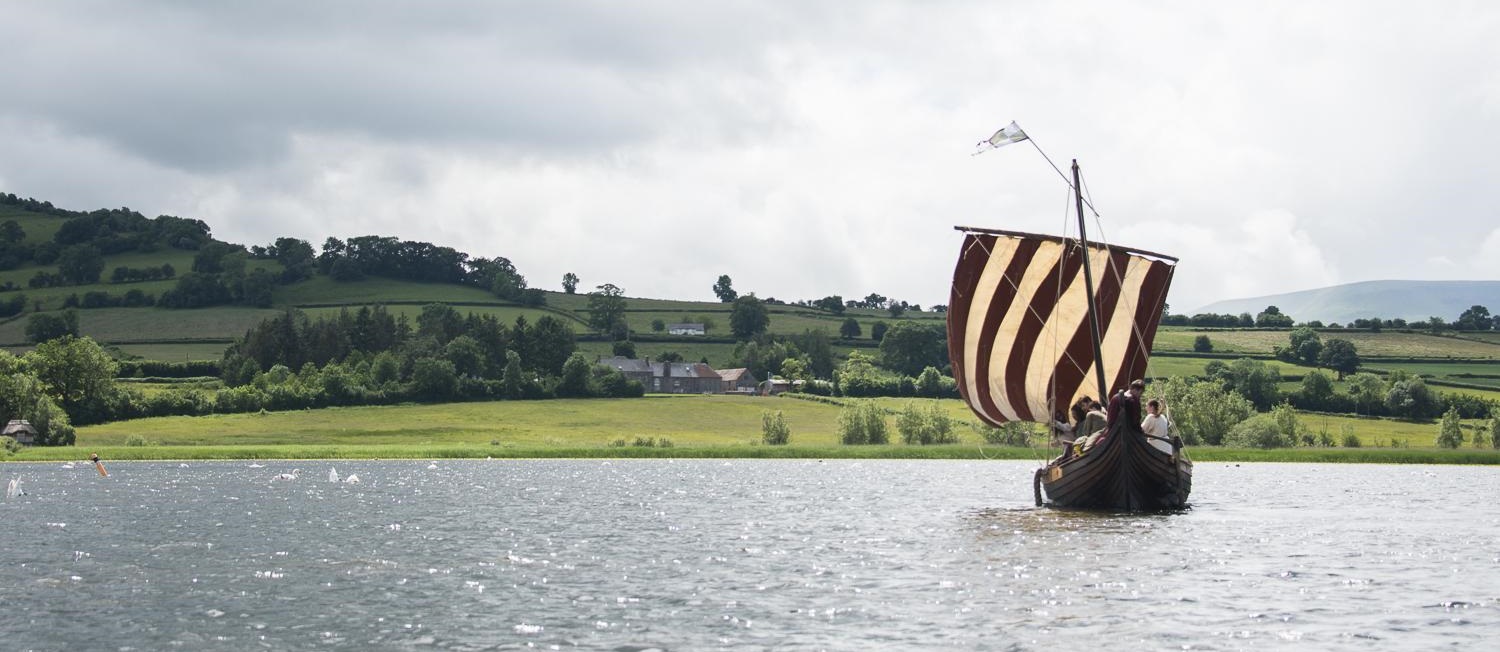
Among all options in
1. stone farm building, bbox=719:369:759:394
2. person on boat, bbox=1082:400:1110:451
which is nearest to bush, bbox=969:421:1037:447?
person on boat, bbox=1082:400:1110:451

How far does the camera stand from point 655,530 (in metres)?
38.8

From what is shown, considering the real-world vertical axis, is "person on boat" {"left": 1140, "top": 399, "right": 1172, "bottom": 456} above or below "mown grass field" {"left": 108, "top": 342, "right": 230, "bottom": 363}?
below

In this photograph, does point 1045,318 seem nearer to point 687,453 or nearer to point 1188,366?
point 687,453

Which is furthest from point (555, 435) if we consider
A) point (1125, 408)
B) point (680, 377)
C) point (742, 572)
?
point (742, 572)

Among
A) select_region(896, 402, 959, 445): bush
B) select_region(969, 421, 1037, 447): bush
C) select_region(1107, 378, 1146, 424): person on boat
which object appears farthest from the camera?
select_region(896, 402, 959, 445): bush

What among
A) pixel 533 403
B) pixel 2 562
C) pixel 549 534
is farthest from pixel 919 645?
pixel 533 403

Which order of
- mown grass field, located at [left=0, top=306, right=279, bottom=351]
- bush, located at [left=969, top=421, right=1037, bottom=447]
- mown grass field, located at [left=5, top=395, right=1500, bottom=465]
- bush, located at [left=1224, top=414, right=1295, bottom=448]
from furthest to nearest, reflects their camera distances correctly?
mown grass field, located at [left=0, top=306, right=279, bottom=351]
bush, located at [left=969, top=421, right=1037, bottom=447]
bush, located at [left=1224, top=414, right=1295, bottom=448]
mown grass field, located at [left=5, top=395, right=1500, bottom=465]

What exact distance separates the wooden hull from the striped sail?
6141 millimetres

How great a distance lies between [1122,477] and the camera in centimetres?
4241

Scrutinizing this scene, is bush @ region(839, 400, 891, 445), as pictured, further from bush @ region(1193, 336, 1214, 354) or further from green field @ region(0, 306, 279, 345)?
green field @ region(0, 306, 279, 345)

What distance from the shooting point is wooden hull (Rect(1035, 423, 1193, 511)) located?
137ft

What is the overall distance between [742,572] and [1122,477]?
1773 centimetres

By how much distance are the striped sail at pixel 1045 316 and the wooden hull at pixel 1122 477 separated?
6141 millimetres

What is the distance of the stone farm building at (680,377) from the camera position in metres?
176
